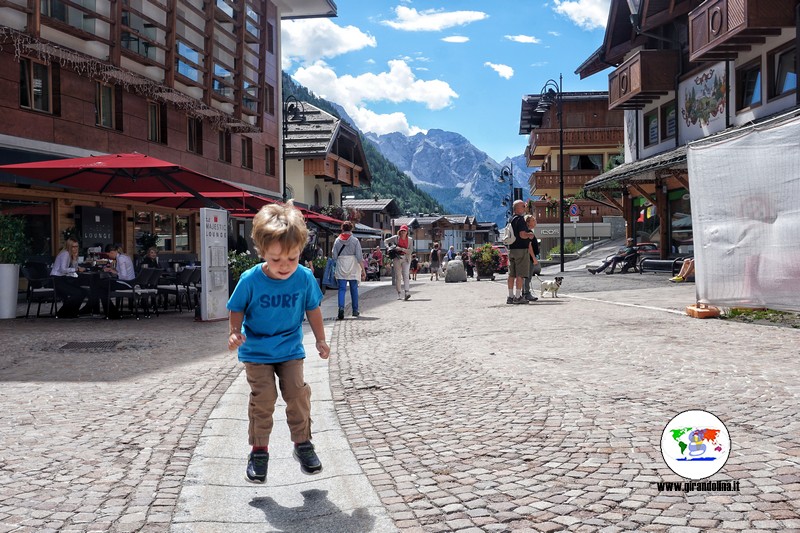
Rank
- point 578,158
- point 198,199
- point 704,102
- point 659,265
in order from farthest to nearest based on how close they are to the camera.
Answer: point 578,158 < point 659,265 < point 704,102 < point 198,199

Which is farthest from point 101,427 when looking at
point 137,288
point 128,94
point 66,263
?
point 128,94

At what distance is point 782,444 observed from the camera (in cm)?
363

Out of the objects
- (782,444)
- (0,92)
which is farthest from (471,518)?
(0,92)

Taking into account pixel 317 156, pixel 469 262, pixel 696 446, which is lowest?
pixel 696 446

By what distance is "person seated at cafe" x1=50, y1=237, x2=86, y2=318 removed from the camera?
11.8m

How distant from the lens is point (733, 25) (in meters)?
16.2

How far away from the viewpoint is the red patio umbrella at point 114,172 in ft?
36.5

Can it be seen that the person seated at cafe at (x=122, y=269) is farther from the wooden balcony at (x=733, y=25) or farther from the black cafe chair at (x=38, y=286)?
the wooden balcony at (x=733, y=25)

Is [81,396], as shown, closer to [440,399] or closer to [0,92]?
[440,399]

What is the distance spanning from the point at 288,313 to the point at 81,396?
2905 millimetres

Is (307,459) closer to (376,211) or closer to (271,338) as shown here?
(271,338)

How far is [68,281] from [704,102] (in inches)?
703

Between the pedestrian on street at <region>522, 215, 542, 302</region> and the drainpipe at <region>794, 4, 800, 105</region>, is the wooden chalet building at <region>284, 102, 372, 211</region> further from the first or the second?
the drainpipe at <region>794, 4, 800, 105</region>

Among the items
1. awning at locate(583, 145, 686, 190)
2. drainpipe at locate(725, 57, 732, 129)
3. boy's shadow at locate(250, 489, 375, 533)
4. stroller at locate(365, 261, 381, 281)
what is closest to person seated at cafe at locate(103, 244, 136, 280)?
boy's shadow at locate(250, 489, 375, 533)
